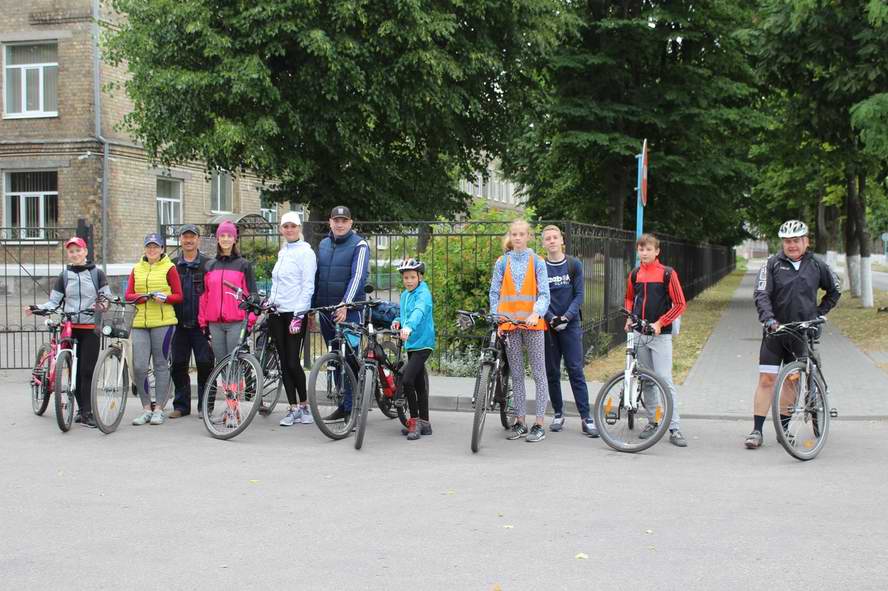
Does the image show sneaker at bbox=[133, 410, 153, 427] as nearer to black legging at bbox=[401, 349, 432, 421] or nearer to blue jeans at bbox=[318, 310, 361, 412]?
blue jeans at bbox=[318, 310, 361, 412]

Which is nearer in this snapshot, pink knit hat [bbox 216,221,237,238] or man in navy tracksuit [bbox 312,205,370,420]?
man in navy tracksuit [bbox 312,205,370,420]

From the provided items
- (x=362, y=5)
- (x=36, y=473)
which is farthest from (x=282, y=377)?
(x=362, y=5)

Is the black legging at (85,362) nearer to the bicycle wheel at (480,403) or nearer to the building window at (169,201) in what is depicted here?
the bicycle wheel at (480,403)

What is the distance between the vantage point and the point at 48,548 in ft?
17.0

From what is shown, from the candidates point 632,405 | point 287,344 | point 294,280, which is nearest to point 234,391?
point 287,344

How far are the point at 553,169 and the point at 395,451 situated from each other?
21.8 metres

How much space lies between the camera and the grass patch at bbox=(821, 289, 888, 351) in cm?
1710

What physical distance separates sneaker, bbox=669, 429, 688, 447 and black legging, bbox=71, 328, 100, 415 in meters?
5.08

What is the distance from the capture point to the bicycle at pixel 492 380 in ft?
26.0

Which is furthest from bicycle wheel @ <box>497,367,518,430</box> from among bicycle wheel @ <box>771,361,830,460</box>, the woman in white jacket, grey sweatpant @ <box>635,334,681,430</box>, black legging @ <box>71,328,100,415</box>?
black legging @ <box>71,328,100,415</box>

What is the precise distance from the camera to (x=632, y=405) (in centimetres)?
807

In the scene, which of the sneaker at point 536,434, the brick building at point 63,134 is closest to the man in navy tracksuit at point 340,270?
the sneaker at point 536,434

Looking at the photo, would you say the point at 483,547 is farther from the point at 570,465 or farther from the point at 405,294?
the point at 405,294

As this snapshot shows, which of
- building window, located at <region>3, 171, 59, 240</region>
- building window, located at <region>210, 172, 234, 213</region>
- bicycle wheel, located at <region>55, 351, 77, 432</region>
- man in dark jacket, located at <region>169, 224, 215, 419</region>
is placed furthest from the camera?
building window, located at <region>210, 172, 234, 213</region>
